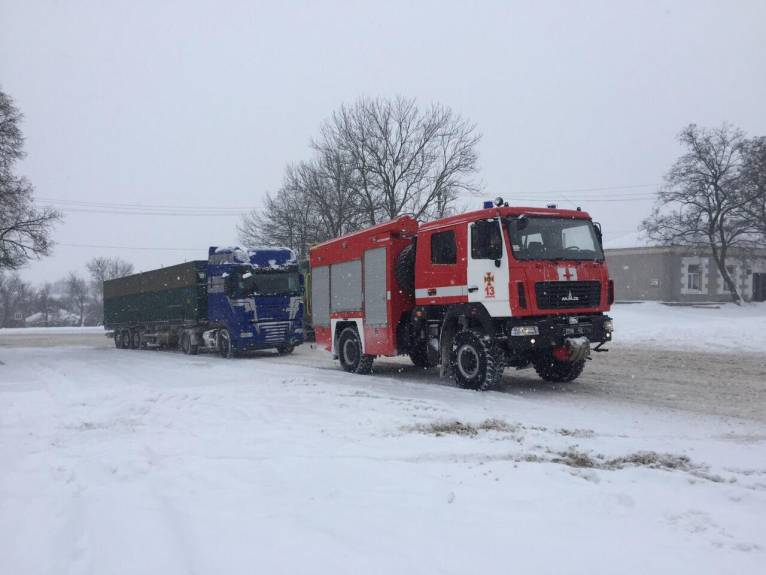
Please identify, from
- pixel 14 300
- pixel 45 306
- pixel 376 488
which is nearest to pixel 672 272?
pixel 376 488

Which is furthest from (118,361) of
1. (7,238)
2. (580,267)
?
(580,267)

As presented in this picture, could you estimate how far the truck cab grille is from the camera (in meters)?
10.3

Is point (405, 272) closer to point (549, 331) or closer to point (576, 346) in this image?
point (549, 331)

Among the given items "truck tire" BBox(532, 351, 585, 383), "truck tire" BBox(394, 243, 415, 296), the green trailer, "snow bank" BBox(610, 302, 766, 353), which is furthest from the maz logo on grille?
the green trailer

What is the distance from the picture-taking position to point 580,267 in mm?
10797

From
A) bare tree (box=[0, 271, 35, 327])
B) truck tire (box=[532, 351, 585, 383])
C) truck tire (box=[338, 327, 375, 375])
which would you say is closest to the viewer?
truck tire (box=[532, 351, 585, 383])

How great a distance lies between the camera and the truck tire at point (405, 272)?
12.8 metres

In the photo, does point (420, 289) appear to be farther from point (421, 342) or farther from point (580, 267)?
point (580, 267)

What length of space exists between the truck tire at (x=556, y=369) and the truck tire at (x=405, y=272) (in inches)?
109

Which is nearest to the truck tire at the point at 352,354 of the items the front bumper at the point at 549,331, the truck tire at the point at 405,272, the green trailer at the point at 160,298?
the truck tire at the point at 405,272

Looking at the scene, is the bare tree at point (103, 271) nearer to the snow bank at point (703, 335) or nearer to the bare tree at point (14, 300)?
the bare tree at point (14, 300)

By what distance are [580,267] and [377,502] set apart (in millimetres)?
7237

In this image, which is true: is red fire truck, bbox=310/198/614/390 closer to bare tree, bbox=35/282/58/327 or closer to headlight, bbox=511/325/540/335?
headlight, bbox=511/325/540/335

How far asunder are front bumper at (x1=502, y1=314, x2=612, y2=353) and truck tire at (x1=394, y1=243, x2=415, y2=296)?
2.77 meters
